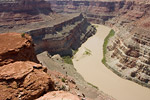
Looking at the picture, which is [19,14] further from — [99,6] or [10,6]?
[99,6]

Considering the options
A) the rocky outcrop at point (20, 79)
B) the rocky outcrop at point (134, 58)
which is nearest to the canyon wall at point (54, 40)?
the rocky outcrop at point (134, 58)

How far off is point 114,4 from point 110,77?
2888 inches

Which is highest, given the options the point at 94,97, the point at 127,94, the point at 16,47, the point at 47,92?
the point at 16,47

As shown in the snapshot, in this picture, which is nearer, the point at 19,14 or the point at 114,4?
the point at 19,14

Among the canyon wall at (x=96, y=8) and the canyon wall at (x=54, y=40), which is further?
the canyon wall at (x=96, y=8)

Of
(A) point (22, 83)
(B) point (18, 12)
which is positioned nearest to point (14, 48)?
(A) point (22, 83)

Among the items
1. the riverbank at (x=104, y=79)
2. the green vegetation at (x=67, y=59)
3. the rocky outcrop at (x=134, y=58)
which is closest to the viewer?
the riverbank at (x=104, y=79)

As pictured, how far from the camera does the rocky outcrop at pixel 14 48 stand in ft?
45.8

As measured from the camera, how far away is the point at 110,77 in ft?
104

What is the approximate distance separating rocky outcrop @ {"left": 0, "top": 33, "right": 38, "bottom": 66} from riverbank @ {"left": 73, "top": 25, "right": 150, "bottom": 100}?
665 inches

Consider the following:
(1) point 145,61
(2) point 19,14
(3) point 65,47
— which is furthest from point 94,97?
(2) point 19,14

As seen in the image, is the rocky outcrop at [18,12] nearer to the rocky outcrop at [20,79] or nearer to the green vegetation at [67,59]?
the green vegetation at [67,59]

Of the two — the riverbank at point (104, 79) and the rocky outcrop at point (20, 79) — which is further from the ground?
the rocky outcrop at point (20, 79)

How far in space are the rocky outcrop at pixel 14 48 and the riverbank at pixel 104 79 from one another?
55.4 ft
